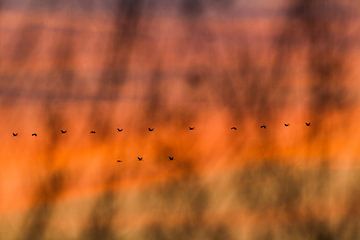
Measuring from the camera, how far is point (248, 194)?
A: 2.39 metres

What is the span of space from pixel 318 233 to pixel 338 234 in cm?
8

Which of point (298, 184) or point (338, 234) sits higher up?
point (298, 184)

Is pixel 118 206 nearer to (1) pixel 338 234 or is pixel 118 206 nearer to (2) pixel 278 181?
(2) pixel 278 181

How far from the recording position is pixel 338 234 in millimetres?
2414

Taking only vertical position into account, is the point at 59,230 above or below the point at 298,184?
below

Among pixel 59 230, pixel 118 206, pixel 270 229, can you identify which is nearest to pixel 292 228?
pixel 270 229

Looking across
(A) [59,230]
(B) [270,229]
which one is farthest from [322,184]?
(A) [59,230]

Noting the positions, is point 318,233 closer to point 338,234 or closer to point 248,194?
point 338,234

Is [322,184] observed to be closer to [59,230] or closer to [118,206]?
[118,206]

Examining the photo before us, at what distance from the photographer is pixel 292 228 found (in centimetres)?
241

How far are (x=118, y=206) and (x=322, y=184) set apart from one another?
→ 821mm

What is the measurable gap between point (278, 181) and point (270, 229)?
0.63 feet

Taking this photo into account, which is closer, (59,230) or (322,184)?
(59,230)

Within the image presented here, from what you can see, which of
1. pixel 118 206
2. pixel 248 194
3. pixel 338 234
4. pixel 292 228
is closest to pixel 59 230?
pixel 118 206
